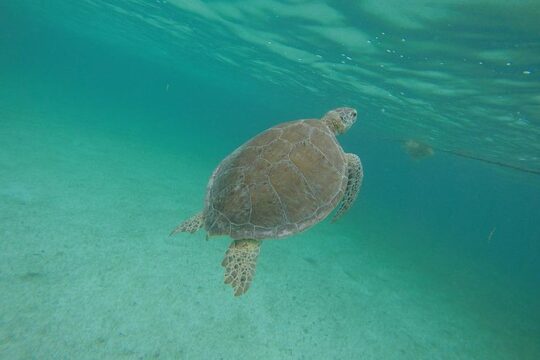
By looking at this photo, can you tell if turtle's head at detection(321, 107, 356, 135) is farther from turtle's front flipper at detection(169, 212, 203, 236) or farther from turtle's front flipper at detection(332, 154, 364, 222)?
turtle's front flipper at detection(169, 212, 203, 236)

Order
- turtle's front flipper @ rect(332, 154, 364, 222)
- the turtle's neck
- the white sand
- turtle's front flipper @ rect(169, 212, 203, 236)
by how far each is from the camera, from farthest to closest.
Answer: the turtle's neck
the white sand
turtle's front flipper @ rect(332, 154, 364, 222)
turtle's front flipper @ rect(169, 212, 203, 236)

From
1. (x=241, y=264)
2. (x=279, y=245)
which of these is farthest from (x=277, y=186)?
(x=279, y=245)

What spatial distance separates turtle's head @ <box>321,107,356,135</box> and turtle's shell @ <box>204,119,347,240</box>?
1.09 meters

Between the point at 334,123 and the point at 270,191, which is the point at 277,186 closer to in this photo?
the point at 270,191

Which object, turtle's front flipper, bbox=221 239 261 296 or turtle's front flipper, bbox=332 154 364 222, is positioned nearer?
turtle's front flipper, bbox=221 239 261 296

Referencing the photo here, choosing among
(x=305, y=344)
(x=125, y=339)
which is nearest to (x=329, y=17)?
(x=305, y=344)

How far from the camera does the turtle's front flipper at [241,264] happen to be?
12.2 ft

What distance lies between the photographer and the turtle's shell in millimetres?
3916

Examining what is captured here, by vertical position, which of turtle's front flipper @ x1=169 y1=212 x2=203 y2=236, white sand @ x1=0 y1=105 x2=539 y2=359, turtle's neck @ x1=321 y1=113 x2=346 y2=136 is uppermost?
turtle's neck @ x1=321 y1=113 x2=346 y2=136

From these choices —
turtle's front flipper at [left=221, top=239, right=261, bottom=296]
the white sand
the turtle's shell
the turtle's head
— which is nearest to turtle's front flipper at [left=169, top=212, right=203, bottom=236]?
the turtle's shell

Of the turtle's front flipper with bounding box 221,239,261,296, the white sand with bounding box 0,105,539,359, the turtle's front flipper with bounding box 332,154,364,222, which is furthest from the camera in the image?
the white sand with bounding box 0,105,539,359

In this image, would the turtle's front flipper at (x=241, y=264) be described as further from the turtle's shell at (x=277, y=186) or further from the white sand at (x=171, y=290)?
the white sand at (x=171, y=290)

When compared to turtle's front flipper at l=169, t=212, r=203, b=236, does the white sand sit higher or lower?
lower

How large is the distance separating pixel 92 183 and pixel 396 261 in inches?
498
